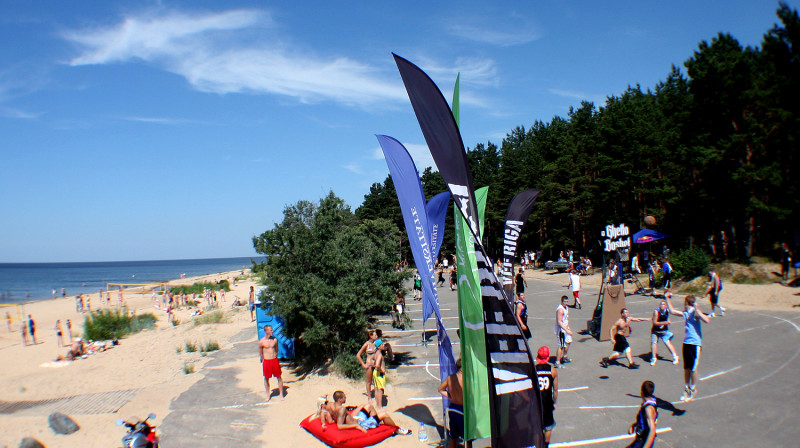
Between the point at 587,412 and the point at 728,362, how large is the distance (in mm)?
4449

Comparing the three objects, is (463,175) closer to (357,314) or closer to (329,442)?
(329,442)

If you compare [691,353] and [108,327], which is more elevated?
[691,353]

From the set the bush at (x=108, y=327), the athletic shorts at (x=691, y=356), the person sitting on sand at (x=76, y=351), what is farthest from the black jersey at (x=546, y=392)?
the bush at (x=108, y=327)

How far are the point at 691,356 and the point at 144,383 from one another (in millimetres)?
14497

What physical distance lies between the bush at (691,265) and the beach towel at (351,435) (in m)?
20.4

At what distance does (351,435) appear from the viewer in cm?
823

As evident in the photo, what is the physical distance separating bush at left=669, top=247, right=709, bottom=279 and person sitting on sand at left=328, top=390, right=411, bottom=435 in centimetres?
2025

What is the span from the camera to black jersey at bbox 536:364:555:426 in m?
6.35

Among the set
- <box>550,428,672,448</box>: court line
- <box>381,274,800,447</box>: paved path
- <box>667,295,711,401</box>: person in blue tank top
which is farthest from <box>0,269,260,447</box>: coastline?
<box>667,295,711,401</box>: person in blue tank top

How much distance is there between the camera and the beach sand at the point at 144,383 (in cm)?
984

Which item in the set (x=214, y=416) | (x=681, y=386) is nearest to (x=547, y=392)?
(x=681, y=386)

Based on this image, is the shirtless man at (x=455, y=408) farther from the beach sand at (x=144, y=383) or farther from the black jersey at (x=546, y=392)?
the beach sand at (x=144, y=383)

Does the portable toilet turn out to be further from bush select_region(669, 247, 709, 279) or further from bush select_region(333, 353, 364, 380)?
bush select_region(669, 247, 709, 279)

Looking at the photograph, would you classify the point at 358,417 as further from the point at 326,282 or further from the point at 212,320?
the point at 212,320
